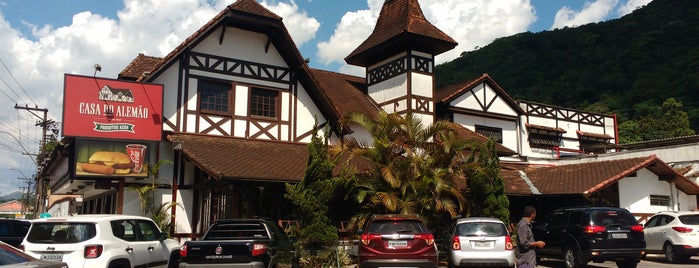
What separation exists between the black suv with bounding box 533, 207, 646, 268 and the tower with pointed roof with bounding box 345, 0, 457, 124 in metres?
9.26

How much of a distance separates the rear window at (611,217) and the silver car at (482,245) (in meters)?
2.51

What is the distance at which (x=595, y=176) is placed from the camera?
21.0 metres

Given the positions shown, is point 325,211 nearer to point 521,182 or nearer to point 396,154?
point 396,154

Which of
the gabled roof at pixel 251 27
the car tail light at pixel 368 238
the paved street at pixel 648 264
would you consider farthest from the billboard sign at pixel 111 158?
the paved street at pixel 648 264

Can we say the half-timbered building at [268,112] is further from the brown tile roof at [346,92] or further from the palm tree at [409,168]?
the palm tree at [409,168]

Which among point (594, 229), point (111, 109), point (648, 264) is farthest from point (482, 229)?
point (111, 109)

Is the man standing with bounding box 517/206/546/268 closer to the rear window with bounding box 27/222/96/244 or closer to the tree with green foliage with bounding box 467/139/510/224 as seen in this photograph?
the rear window with bounding box 27/222/96/244

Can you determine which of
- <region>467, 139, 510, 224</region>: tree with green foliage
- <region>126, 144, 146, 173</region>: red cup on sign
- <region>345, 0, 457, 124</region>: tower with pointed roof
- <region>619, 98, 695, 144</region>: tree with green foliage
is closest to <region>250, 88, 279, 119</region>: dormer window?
<region>126, 144, 146, 173</region>: red cup on sign

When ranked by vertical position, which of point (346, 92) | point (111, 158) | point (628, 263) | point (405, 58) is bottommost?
point (628, 263)

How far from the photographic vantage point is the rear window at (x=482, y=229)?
13023 millimetres

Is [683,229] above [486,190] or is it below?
below

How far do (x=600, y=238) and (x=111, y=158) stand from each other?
1368 centimetres

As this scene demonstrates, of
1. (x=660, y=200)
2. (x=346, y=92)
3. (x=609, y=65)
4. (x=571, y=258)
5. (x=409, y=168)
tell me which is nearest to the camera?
(x=571, y=258)

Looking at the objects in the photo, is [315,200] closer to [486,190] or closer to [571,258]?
[486,190]
